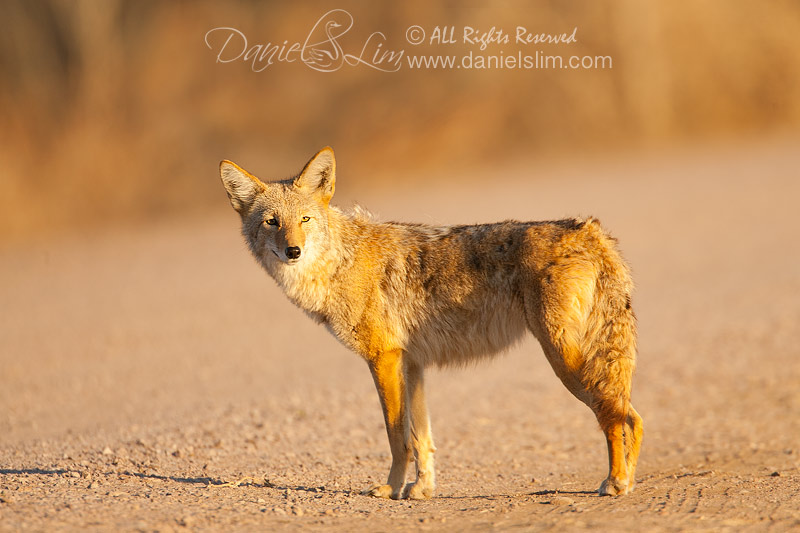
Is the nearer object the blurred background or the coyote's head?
the coyote's head

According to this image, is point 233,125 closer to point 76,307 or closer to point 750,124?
point 76,307

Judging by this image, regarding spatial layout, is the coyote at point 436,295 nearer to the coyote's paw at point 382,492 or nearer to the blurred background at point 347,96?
the coyote's paw at point 382,492

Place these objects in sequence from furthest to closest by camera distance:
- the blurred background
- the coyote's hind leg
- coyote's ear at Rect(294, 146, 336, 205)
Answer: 1. the blurred background
2. coyote's ear at Rect(294, 146, 336, 205)
3. the coyote's hind leg

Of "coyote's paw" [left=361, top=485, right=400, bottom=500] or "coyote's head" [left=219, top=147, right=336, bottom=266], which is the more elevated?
"coyote's head" [left=219, top=147, right=336, bottom=266]

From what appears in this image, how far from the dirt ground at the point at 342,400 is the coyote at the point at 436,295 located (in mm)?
687

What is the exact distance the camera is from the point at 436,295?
6.74 m

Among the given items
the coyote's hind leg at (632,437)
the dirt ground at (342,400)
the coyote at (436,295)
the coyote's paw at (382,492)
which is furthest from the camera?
the coyote's paw at (382,492)

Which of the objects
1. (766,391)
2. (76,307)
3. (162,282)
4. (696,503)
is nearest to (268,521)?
(696,503)

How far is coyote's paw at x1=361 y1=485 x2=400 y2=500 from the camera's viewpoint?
650 cm

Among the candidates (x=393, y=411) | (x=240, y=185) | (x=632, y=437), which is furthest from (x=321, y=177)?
(x=632, y=437)

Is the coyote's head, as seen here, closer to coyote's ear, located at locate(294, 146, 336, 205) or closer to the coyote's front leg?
coyote's ear, located at locate(294, 146, 336, 205)

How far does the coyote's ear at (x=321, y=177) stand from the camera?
7.07 metres

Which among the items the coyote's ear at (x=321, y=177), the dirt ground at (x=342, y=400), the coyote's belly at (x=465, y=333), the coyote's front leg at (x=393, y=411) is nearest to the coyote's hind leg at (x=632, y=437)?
the dirt ground at (x=342, y=400)

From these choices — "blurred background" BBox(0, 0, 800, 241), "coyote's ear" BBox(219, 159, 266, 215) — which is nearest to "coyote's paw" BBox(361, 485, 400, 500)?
"coyote's ear" BBox(219, 159, 266, 215)
